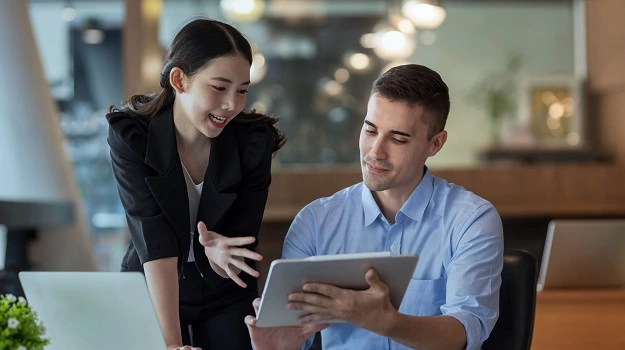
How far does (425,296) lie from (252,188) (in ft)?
1.39

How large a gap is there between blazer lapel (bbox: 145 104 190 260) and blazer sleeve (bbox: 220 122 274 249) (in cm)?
10

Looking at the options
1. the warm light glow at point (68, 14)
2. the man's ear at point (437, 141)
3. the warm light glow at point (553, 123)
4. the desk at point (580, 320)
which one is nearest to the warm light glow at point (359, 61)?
the warm light glow at point (553, 123)

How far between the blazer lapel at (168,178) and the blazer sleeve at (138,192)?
0.02 meters

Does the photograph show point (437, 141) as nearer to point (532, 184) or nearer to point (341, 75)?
point (532, 184)

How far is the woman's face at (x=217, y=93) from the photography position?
1.76 meters

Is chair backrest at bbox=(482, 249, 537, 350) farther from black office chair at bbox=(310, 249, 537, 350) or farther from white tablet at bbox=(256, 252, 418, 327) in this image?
white tablet at bbox=(256, 252, 418, 327)

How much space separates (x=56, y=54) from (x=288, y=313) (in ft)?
19.6

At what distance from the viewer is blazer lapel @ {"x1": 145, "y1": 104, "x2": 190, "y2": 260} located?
1818 mm

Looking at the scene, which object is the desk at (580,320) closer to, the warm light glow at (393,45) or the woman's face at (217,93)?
the woman's face at (217,93)

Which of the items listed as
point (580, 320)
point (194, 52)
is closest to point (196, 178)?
point (194, 52)

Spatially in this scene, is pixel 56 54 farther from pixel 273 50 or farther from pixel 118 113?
pixel 118 113

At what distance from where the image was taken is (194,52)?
1840mm

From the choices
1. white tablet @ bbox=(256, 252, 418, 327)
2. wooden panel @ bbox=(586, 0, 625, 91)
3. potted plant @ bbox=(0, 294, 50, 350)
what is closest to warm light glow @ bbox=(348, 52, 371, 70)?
wooden panel @ bbox=(586, 0, 625, 91)

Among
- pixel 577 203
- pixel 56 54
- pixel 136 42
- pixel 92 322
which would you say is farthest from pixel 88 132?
pixel 92 322
